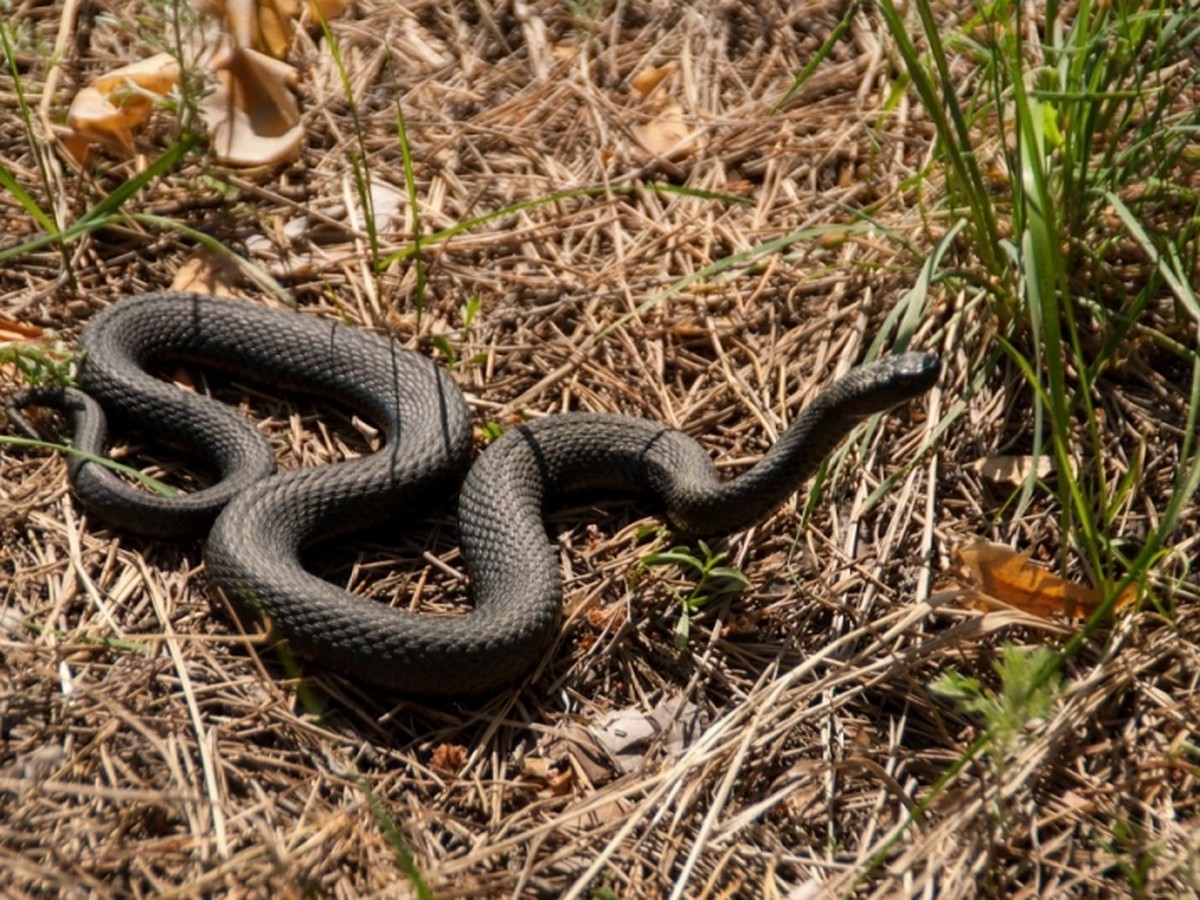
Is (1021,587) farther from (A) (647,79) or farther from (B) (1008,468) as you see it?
(A) (647,79)

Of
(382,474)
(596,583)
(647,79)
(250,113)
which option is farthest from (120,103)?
(596,583)

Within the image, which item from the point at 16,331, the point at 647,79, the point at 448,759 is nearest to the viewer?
the point at 448,759

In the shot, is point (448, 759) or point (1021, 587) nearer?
point (448, 759)

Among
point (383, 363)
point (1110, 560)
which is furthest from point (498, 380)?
point (1110, 560)

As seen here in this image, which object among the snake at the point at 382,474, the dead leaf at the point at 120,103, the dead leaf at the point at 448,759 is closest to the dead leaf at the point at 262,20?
the dead leaf at the point at 120,103

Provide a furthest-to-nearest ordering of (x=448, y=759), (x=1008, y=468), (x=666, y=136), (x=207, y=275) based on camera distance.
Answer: (x=666, y=136), (x=207, y=275), (x=1008, y=468), (x=448, y=759)

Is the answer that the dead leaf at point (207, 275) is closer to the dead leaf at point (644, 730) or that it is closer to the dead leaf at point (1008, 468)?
the dead leaf at point (644, 730)

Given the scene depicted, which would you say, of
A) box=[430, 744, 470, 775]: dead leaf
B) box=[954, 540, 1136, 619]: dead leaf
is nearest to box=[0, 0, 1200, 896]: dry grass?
box=[430, 744, 470, 775]: dead leaf

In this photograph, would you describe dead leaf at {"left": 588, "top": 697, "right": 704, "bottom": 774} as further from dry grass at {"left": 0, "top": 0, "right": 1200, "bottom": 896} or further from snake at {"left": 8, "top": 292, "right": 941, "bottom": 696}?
snake at {"left": 8, "top": 292, "right": 941, "bottom": 696}
